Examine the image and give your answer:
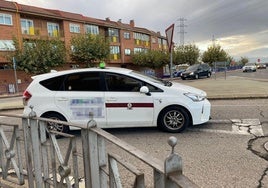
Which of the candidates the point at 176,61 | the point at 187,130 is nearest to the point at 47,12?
the point at 176,61

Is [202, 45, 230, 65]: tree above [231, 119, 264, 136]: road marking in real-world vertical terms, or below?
above

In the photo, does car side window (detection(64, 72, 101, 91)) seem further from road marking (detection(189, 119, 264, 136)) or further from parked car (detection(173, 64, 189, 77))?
parked car (detection(173, 64, 189, 77))

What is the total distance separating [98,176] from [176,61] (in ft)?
186

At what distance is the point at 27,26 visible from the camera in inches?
1321

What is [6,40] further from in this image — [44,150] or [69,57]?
[44,150]

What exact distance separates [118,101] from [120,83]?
433 millimetres

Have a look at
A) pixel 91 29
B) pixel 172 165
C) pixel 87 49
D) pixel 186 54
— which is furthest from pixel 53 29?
pixel 172 165

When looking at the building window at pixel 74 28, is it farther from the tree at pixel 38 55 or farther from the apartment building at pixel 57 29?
the tree at pixel 38 55

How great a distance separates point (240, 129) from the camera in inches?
232

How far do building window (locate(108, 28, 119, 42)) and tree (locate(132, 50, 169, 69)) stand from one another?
5180 mm

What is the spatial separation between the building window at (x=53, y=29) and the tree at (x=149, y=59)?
17.5m

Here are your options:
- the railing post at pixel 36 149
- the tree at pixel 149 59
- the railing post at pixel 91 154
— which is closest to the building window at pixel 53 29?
the tree at pixel 149 59

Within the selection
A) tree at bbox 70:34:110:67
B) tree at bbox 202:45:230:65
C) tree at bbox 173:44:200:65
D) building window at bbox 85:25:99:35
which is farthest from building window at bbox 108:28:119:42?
tree at bbox 202:45:230:65

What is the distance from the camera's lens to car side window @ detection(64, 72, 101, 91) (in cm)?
587
